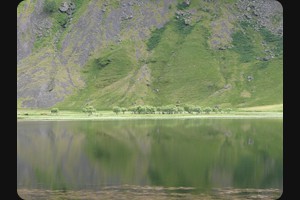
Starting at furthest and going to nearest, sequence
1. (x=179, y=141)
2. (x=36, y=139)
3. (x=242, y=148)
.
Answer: (x=36, y=139)
(x=179, y=141)
(x=242, y=148)

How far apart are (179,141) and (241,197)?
43837 millimetres

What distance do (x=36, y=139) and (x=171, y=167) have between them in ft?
145

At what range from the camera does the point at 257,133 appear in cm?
10531

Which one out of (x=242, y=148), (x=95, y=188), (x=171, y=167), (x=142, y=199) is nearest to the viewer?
(x=142, y=199)

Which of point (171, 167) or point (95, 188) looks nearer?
point (95, 188)

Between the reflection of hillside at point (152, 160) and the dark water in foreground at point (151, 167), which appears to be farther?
the reflection of hillside at point (152, 160)

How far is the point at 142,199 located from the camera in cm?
4350

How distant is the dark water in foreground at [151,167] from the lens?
47.5 m

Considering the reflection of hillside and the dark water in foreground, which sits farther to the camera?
the reflection of hillside

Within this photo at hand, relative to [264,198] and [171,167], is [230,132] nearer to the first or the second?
[171,167]

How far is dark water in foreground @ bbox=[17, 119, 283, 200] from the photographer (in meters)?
47.5

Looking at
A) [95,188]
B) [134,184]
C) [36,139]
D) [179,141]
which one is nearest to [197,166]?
[134,184]

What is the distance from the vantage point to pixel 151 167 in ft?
201

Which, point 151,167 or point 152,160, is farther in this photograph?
point 152,160
